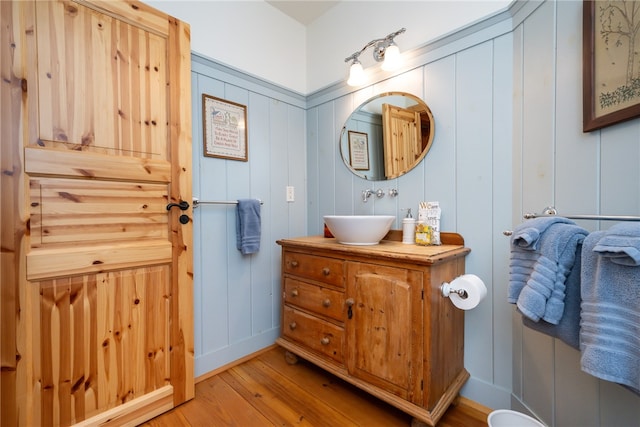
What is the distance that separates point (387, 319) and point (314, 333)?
496 mm

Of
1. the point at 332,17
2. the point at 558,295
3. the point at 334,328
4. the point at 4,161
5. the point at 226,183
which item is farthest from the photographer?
the point at 332,17

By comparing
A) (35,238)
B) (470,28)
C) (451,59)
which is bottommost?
(35,238)

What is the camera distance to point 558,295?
77 cm

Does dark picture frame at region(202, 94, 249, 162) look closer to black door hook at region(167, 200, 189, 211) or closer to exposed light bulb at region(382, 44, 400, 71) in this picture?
black door hook at region(167, 200, 189, 211)

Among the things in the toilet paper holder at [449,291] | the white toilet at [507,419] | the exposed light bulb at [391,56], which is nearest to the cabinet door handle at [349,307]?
the toilet paper holder at [449,291]

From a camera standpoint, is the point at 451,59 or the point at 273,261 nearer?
the point at 451,59

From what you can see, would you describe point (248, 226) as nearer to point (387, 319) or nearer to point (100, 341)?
point (100, 341)

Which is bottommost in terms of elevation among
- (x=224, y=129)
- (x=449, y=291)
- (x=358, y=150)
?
(x=449, y=291)

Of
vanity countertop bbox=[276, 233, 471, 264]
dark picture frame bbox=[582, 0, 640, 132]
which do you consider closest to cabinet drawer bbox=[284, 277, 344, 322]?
vanity countertop bbox=[276, 233, 471, 264]

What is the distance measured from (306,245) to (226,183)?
673 mm

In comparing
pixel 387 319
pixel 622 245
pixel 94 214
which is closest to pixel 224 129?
pixel 94 214

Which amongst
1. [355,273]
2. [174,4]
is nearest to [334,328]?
[355,273]

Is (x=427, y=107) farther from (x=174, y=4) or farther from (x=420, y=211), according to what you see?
(x=174, y=4)

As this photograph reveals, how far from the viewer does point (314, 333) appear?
5.07ft
